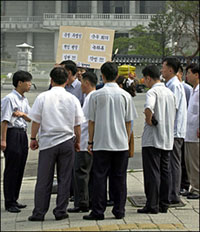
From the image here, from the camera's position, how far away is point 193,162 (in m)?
7.46

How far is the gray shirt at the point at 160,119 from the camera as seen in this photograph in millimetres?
6762

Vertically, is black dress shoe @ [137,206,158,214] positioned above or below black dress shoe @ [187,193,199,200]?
below

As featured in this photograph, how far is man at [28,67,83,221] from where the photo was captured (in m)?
6.28

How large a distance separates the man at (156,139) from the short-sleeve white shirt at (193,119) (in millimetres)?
614

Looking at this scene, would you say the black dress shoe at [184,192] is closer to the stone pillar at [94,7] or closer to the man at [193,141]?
the man at [193,141]

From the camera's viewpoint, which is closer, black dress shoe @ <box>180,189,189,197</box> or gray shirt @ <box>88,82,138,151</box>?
gray shirt @ <box>88,82,138,151</box>

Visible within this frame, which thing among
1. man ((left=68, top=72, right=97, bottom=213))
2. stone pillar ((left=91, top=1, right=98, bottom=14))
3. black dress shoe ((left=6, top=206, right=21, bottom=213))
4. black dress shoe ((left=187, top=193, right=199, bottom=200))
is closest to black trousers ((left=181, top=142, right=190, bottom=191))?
black dress shoe ((left=187, top=193, right=199, bottom=200))

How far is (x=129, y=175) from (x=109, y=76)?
3013 millimetres

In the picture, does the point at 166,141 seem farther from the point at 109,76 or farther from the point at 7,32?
the point at 7,32

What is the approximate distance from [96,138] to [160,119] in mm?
840

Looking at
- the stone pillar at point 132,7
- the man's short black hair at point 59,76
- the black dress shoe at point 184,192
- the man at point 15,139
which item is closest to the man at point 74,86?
the man at point 15,139

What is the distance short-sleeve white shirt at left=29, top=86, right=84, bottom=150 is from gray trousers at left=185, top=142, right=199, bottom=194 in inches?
72.4

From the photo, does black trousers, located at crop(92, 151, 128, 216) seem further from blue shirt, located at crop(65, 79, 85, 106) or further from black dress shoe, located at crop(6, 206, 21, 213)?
blue shirt, located at crop(65, 79, 85, 106)

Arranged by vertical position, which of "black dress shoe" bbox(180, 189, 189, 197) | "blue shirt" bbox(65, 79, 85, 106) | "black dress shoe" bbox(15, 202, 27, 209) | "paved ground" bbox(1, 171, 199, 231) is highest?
"blue shirt" bbox(65, 79, 85, 106)
